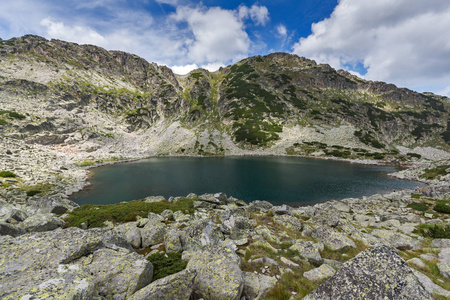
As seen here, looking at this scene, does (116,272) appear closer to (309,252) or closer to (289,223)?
(309,252)

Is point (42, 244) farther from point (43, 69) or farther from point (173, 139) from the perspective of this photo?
point (43, 69)

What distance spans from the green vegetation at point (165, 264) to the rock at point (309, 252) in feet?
25.0

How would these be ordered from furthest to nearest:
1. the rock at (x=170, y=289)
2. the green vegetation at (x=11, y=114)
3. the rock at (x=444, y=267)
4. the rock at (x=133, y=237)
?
the green vegetation at (x=11, y=114), the rock at (x=133, y=237), the rock at (x=444, y=267), the rock at (x=170, y=289)

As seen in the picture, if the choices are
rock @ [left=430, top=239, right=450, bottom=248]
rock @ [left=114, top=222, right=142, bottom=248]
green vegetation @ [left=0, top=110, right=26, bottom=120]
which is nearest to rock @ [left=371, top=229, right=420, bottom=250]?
rock @ [left=430, top=239, right=450, bottom=248]

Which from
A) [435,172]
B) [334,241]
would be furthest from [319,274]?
[435,172]

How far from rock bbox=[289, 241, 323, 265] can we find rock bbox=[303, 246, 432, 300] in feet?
21.5

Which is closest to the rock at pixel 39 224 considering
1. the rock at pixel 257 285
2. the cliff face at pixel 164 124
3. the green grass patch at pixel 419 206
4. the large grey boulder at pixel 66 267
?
the large grey boulder at pixel 66 267

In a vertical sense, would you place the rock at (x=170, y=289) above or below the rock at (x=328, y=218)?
above

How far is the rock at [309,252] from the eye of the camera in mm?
11000

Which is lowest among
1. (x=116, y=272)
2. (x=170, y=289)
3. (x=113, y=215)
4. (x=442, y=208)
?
(x=442, y=208)

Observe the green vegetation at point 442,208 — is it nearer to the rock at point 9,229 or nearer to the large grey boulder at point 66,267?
the large grey boulder at point 66,267

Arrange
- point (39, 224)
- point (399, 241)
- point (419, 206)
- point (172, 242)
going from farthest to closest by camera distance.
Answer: point (419, 206), point (399, 241), point (39, 224), point (172, 242)

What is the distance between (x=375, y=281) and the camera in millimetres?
4988

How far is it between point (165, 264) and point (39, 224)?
38.1 feet
